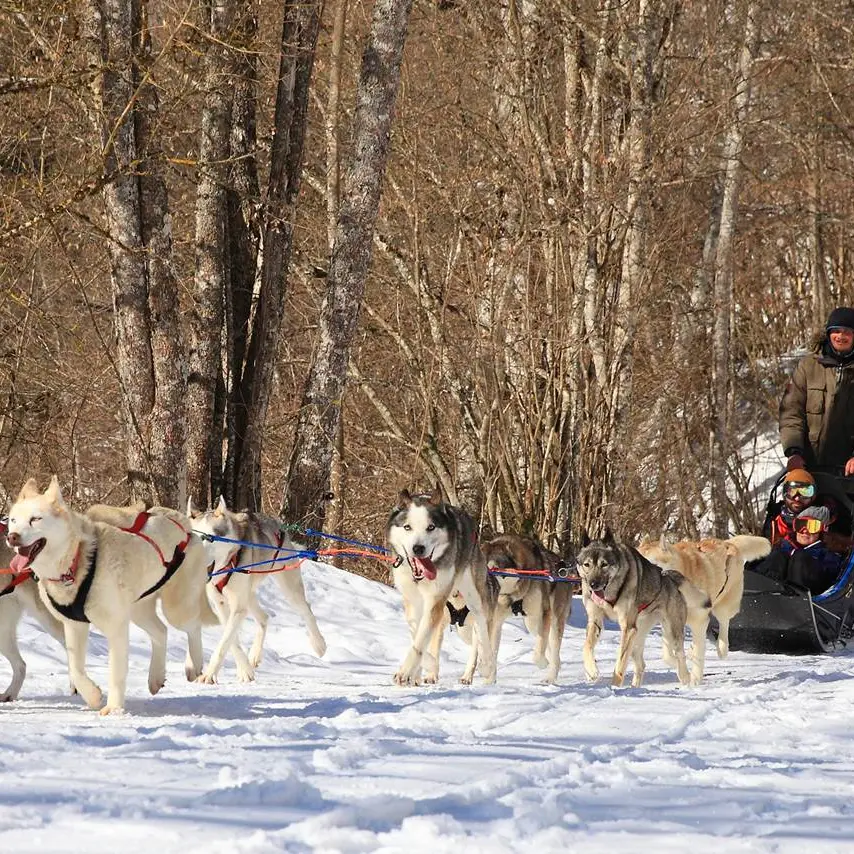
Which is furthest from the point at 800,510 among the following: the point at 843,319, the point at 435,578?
the point at 435,578

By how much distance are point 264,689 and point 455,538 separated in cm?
122

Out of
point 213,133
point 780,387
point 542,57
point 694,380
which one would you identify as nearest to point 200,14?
point 213,133

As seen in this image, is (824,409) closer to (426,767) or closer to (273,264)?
(273,264)

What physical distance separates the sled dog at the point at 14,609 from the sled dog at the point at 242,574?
3.19ft

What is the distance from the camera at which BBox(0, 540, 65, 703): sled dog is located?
557 centimetres

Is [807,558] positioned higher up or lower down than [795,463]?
lower down

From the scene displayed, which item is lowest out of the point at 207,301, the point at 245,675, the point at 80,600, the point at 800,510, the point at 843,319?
the point at 245,675

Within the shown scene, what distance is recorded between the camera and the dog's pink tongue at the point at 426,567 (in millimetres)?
6531

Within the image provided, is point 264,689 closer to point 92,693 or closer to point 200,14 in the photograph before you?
point 92,693

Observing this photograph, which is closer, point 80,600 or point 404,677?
point 80,600

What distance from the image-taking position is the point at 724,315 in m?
15.4

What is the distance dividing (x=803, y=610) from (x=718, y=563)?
1.99 ft

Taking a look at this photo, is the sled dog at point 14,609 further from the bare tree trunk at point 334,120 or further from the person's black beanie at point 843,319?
the bare tree trunk at point 334,120

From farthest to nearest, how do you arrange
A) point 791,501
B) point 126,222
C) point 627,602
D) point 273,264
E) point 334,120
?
point 334,120 < point 273,264 < point 126,222 < point 791,501 < point 627,602
